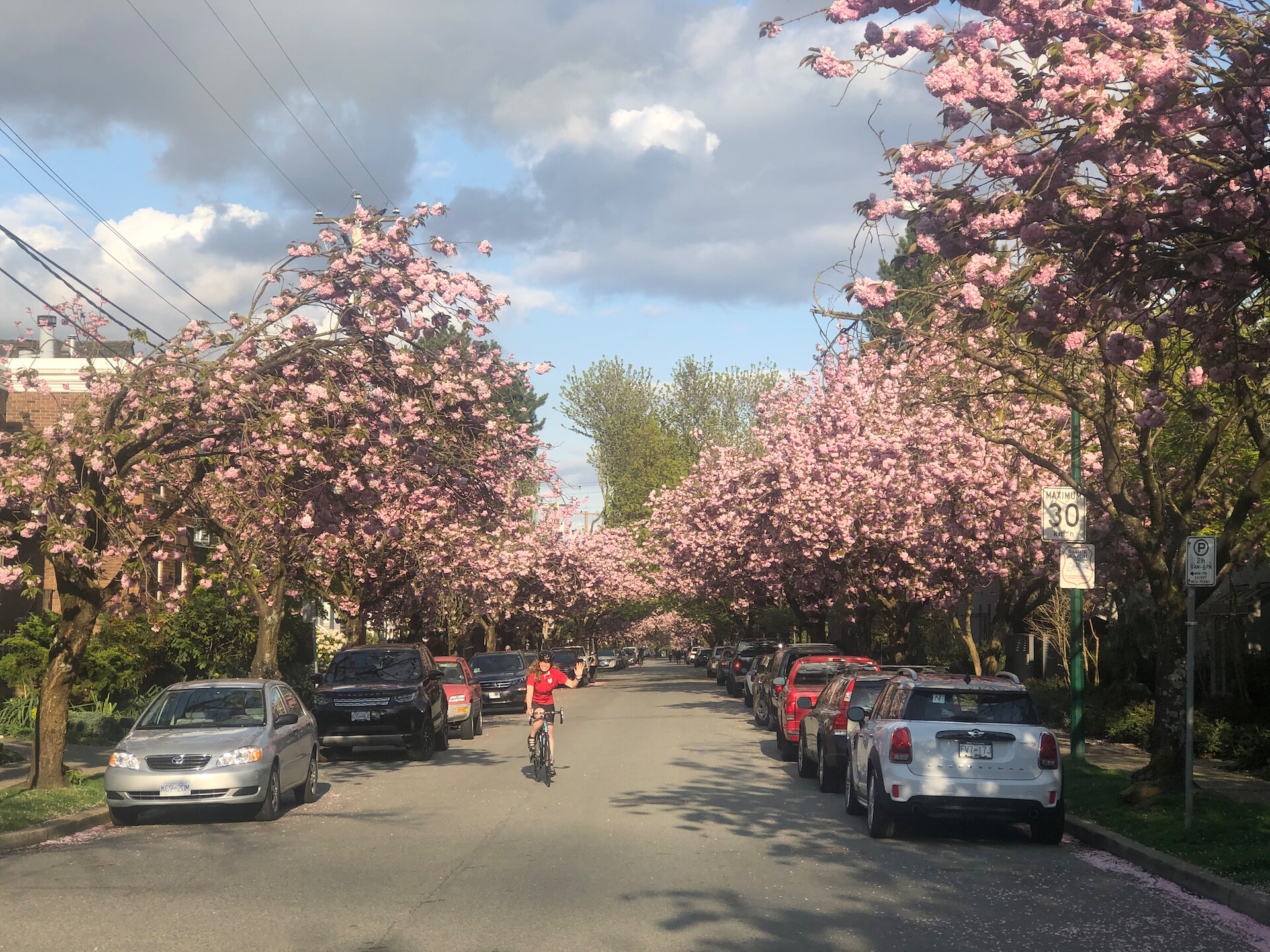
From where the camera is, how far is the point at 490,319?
15.4 meters

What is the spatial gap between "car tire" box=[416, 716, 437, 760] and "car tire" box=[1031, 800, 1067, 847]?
11.3 metres

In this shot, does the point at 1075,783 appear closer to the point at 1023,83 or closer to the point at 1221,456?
the point at 1221,456

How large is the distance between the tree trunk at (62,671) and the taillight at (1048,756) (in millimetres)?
10681

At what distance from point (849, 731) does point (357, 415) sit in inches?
263

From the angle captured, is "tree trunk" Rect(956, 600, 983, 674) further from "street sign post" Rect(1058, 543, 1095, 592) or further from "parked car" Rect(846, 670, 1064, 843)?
"parked car" Rect(846, 670, 1064, 843)

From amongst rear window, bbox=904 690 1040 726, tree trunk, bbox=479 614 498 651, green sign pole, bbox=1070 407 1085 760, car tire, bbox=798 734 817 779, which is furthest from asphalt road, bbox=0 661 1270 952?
tree trunk, bbox=479 614 498 651

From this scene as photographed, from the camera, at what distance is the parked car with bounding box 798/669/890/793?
51.8ft

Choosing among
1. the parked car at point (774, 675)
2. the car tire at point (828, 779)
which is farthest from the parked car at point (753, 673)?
the car tire at point (828, 779)

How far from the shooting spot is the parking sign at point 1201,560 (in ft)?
37.7

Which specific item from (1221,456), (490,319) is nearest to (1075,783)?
(1221,456)

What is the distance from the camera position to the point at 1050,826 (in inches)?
476

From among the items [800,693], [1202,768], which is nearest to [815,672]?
[800,693]

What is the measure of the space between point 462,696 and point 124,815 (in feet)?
40.6

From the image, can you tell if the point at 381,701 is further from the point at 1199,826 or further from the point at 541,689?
the point at 1199,826
